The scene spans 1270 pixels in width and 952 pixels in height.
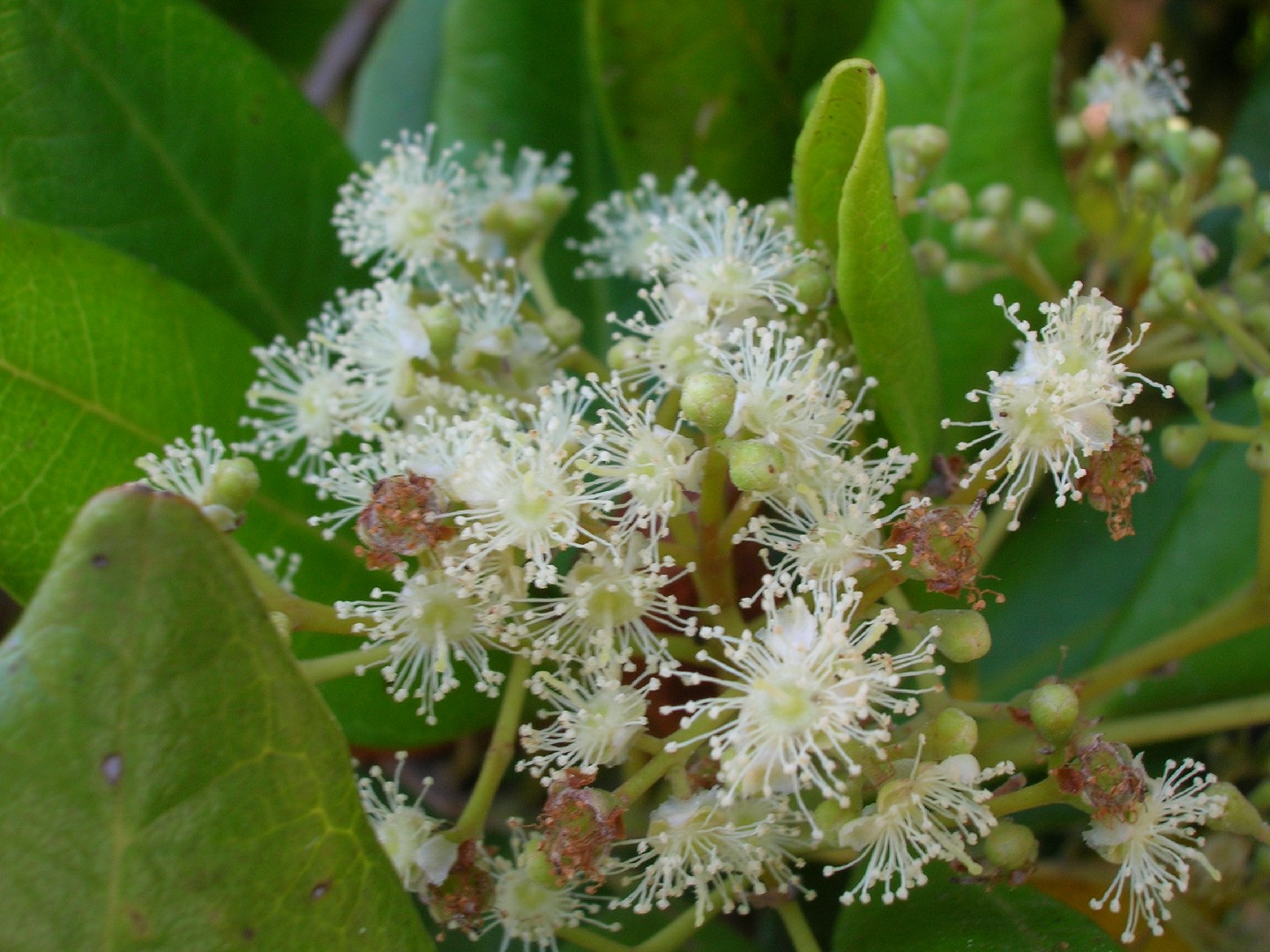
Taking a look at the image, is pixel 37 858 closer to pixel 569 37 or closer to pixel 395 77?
pixel 569 37

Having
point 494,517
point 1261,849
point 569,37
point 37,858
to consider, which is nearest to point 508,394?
point 494,517

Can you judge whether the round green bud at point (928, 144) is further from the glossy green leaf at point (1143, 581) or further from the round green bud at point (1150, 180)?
the glossy green leaf at point (1143, 581)

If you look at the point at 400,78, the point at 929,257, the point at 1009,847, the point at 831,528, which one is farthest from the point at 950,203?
the point at 400,78

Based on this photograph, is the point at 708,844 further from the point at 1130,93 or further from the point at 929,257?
the point at 1130,93

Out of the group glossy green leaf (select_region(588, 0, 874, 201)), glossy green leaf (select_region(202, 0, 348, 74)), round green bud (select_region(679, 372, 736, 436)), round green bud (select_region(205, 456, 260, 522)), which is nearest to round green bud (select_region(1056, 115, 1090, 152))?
glossy green leaf (select_region(588, 0, 874, 201))

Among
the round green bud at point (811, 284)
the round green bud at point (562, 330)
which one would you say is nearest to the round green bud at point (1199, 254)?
the round green bud at point (811, 284)

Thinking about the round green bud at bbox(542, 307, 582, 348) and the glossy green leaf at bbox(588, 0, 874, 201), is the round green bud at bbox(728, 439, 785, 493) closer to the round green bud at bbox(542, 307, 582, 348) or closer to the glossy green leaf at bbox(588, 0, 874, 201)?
the round green bud at bbox(542, 307, 582, 348)

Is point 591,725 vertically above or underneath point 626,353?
underneath

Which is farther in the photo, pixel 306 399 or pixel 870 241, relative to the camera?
pixel 306 399
